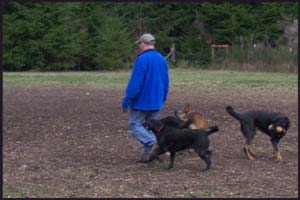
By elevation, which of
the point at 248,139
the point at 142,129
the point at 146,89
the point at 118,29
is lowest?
the point at 248,139

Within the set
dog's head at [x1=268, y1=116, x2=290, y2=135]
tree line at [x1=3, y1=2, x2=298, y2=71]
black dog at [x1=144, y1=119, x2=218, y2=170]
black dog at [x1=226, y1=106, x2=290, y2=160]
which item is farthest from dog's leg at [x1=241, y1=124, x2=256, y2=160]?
tree line at [x1=3, y1=2, x2=298, y2=71]

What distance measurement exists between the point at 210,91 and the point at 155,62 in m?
A: 11.4

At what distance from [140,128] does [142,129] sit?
0.03 m

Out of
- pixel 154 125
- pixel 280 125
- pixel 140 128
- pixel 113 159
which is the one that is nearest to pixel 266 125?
pixel 280 125

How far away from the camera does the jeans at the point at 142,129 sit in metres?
8.86

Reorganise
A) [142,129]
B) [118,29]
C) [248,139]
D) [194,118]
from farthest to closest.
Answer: [118,29], [194,118], [248,139], [142,129]

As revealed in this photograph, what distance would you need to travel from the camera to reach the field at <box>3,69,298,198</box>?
732 cm

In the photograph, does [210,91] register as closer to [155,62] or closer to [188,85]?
[188,85]

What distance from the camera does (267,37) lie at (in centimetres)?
4188

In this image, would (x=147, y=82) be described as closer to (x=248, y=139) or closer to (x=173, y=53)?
(x=248, y=139)

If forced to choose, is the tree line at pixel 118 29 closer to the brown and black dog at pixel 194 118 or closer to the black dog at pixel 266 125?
the brown and black dog at pixel 194 118

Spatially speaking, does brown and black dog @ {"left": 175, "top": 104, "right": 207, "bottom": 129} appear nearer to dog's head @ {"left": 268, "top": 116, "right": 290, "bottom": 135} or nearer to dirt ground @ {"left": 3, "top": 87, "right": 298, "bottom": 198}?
dirt ground @ {"left": 3, "top": 87, "right": 298, "bottom": 198}

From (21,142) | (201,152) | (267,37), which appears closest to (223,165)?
(201,152)

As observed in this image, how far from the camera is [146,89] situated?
871 cm
